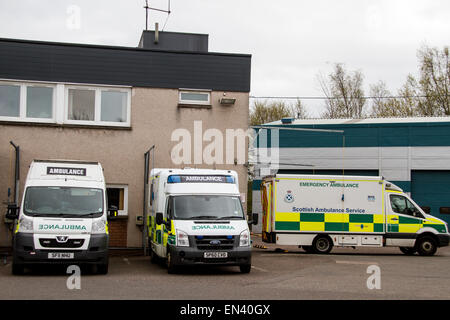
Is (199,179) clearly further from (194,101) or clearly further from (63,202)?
(194,101)

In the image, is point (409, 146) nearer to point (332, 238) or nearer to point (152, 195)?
point (332, 238)

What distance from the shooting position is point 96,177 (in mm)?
15523

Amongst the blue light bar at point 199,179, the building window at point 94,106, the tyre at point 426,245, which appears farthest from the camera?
the tyre at point 426,245

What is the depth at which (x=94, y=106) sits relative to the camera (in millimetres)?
20156

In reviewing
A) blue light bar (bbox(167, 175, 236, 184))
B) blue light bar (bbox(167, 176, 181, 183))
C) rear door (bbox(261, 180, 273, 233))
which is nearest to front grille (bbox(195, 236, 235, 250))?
blue light bar (bbox(167, 175, 236, 184))

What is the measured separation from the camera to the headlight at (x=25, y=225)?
13.7m

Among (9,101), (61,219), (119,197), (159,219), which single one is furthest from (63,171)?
(9,101)

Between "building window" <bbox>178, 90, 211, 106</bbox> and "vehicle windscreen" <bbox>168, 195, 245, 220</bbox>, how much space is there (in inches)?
248

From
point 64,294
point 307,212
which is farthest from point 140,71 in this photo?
point 64,294

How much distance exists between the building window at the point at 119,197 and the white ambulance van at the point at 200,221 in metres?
3.75

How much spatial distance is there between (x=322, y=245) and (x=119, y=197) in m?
6.99

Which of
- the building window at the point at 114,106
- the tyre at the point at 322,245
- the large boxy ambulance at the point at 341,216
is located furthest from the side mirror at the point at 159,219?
the tyre at the point at 322,245

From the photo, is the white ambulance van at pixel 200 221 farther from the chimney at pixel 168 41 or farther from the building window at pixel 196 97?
the chimney at pixel 168 41

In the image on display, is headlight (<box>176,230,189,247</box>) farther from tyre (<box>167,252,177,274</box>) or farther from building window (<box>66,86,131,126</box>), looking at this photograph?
building window (<box>66,86,131,126</box>)
